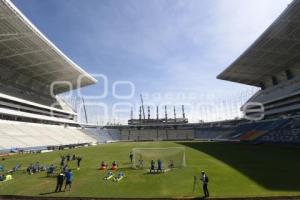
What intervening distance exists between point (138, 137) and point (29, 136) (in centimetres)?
7658

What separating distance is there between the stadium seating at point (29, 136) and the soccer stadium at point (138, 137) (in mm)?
409

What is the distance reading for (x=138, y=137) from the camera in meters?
139

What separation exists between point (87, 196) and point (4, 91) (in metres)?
63.2

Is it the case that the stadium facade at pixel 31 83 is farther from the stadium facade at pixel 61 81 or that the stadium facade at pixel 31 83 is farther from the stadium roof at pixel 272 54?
the stadium roof at pixel 272 54

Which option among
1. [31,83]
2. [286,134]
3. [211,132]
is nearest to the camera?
[286,134]

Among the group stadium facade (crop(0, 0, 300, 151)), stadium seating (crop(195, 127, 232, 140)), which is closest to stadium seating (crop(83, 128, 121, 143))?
stadium facade (crop(0, 0, 300, 151))

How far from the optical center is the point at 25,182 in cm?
2341

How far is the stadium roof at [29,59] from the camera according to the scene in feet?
158

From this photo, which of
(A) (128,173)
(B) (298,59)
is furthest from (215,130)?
(A) (128,173)

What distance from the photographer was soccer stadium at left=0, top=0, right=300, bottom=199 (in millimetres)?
20281

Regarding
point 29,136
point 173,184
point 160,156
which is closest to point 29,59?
point 29,136

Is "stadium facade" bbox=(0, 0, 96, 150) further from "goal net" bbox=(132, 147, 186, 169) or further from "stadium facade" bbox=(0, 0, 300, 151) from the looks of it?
"goal net" bbox=(132, 147, 186, 169)

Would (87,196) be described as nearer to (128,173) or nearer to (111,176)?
(111,176)

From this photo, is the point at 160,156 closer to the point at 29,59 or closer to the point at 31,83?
the point at 29,59
